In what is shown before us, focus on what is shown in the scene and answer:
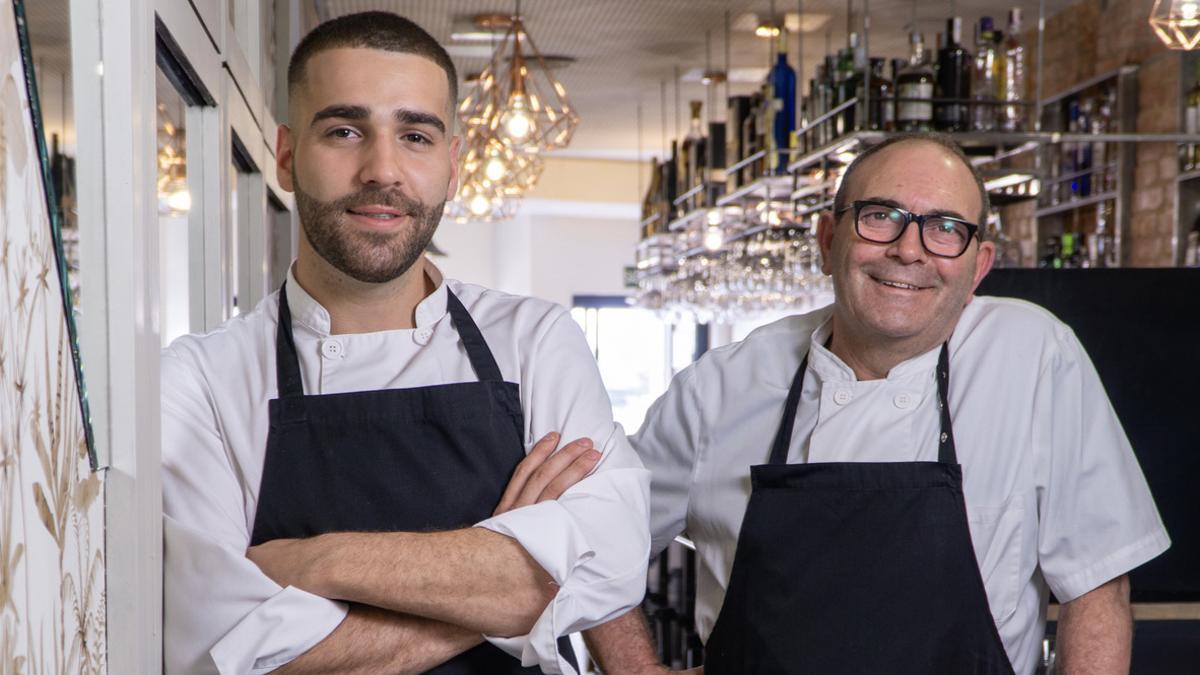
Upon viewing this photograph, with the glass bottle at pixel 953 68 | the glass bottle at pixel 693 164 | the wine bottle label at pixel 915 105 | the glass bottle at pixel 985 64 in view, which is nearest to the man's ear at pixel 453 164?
the wine bottle label at pixel 915 105

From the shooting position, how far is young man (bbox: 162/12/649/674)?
1.24 meters

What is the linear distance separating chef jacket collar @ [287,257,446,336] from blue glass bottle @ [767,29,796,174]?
3.62m

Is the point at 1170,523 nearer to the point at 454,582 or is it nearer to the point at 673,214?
the point at 454,582

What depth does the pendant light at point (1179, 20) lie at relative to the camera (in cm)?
218

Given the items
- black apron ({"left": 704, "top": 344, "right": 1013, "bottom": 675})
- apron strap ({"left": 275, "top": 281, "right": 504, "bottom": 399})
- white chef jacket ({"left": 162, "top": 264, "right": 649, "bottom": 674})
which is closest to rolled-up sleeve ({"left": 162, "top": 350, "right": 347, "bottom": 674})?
white chef jacket ({"left": 162, "top": 264, "right": 649, "bottom": 674})

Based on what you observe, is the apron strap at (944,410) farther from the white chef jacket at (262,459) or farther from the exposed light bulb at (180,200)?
the exposed light bulb at (180,200)

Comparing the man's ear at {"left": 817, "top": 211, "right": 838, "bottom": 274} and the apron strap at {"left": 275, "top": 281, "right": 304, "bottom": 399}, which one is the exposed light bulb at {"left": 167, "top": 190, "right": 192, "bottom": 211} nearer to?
the apron strap at {"left": 275, "top": 281, "right": 304, "bottom": 399}

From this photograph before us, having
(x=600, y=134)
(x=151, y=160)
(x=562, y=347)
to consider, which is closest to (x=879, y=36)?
(x=600, y=134)

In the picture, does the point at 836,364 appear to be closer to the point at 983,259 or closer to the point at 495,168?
the point at 983,259

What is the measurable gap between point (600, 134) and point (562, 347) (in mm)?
8151

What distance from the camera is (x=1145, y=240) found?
4816 millimetres

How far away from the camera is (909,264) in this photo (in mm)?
1731

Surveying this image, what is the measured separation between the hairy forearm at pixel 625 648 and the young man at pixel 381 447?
50 cm

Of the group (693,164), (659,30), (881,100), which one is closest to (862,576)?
(881,100)
